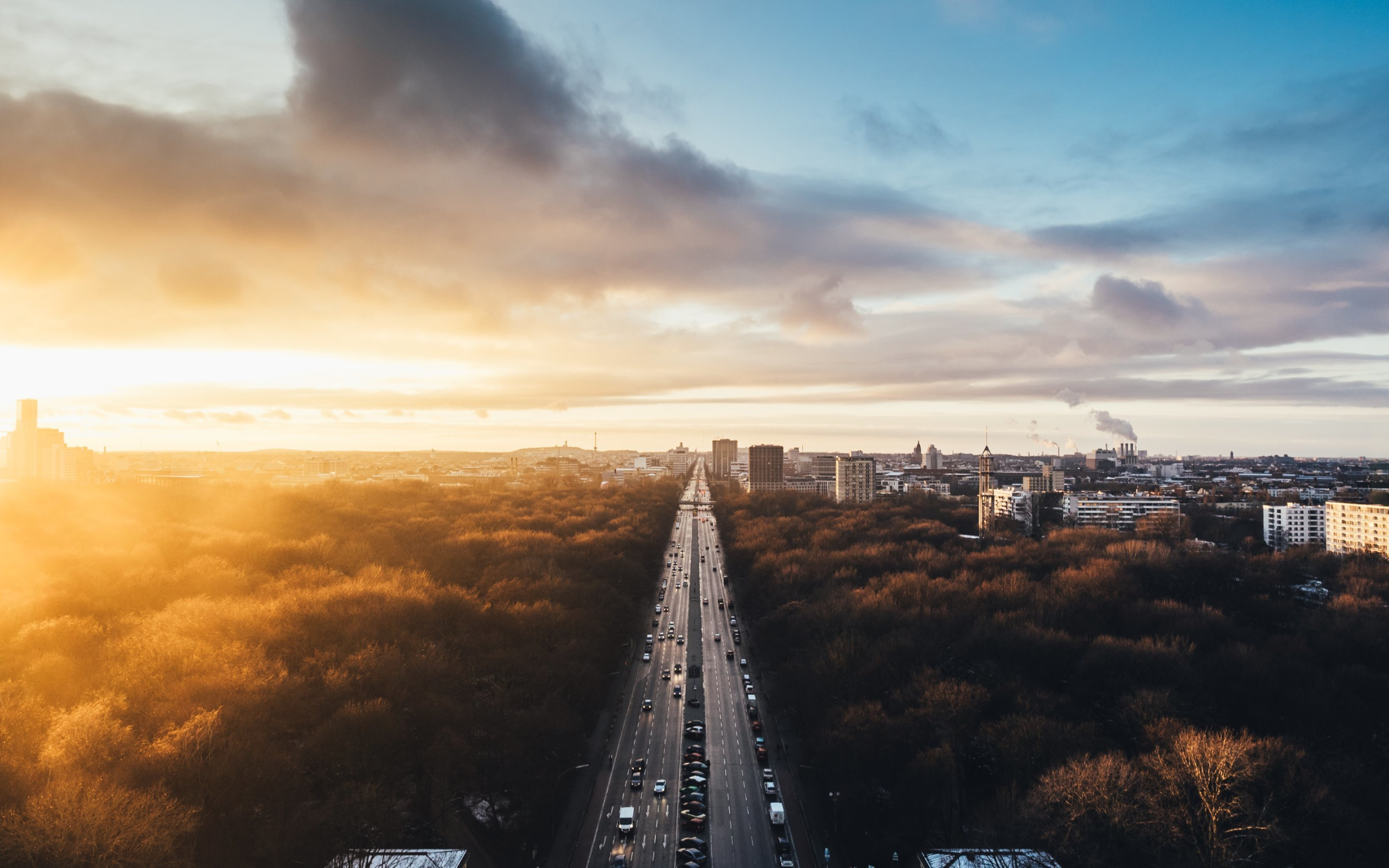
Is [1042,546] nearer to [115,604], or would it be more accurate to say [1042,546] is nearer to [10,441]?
[115,604]

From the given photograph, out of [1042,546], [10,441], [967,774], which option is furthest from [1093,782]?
[10,441]

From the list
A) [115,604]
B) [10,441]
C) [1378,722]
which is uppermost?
[10,441]

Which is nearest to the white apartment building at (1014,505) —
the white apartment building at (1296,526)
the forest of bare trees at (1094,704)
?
the white apartment building at (1296,526)

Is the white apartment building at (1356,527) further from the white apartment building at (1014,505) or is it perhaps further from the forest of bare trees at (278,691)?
the forest of bare trees at (278,691)

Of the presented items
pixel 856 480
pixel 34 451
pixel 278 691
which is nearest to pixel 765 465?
pixel 856 480

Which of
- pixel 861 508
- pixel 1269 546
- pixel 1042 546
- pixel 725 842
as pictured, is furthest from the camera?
pixel 861 508

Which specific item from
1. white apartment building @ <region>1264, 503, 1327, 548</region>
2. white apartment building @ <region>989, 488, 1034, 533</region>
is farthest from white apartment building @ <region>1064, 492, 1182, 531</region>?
white apartment building @ <region>1264, 503, 1327, 548</region>
